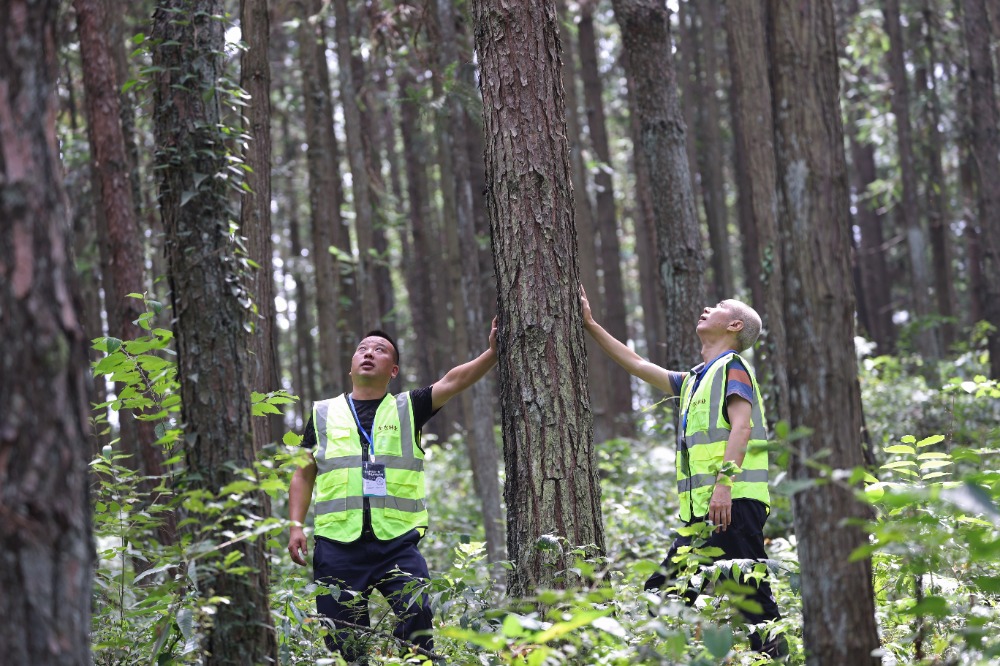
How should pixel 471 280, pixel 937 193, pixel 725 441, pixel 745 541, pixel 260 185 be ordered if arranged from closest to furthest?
pixel 745 541, pixel 725 441, pixel 260 185, pixel 471 280, pixel 937 193

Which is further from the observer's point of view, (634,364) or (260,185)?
(260,185)

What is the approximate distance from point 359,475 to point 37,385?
3124 mm

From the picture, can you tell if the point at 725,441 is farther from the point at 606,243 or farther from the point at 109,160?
the point at 606,243

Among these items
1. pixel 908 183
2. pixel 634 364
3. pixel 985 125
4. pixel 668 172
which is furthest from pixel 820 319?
pixel 908 183

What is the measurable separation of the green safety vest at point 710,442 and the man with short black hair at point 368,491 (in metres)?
1.22

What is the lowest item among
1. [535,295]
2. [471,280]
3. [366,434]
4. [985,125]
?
[366,434]

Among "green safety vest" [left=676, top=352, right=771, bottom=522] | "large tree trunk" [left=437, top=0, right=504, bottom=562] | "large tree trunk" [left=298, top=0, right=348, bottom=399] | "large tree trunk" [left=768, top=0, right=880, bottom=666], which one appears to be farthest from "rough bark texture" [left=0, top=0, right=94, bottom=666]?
"large tree trunk" [left=298, top=0, right=348, bottom=399]

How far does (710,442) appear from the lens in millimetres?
5535

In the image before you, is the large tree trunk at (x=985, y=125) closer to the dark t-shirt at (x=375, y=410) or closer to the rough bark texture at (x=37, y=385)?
the dark t-shirt at (x=375, y=410)

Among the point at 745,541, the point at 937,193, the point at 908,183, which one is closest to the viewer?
the point at 745,541

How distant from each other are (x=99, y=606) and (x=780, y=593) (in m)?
4.17

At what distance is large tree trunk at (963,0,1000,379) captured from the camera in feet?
48.9

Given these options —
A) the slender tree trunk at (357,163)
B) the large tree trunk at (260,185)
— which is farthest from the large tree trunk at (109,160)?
the slender tree trunk at (357,163)

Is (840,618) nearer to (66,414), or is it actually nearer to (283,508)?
(66,414)
